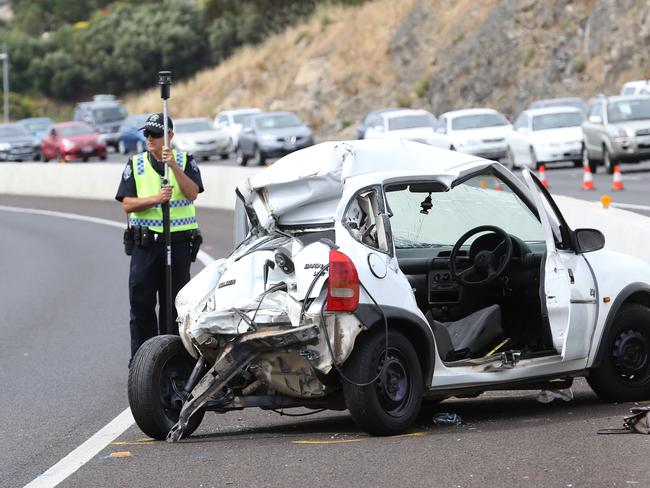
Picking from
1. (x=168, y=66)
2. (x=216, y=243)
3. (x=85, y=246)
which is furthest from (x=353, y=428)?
(x=168, y=66)

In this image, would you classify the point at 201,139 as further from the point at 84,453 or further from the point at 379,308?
the point at 379,308

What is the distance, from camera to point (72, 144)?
5800 centimetres

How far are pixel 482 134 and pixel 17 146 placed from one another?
83.2 feet

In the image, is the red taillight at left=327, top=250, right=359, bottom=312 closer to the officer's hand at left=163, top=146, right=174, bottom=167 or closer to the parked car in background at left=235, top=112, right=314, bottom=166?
the officer's hand at left=163, top=146, right=174, bottom=167

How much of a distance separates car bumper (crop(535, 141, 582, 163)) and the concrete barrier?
679 cm

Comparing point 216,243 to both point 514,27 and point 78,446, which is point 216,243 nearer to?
point 78,446

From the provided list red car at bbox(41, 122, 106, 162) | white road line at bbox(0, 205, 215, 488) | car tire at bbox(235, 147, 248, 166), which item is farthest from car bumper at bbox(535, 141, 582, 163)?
white road line at bbox(0, 205, 215, 488)

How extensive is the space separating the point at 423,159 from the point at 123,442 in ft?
7.60

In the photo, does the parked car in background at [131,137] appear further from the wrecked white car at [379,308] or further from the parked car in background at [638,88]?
the wrecked white car at [379,308]

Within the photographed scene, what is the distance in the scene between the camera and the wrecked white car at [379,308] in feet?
27.0

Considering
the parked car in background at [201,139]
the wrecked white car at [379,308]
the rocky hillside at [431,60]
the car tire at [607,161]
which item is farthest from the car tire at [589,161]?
the wrecked white car at [379,308]

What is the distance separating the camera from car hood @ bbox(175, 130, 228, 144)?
55031mm

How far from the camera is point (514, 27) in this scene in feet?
202

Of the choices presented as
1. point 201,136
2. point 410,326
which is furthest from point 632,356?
point 201,136
